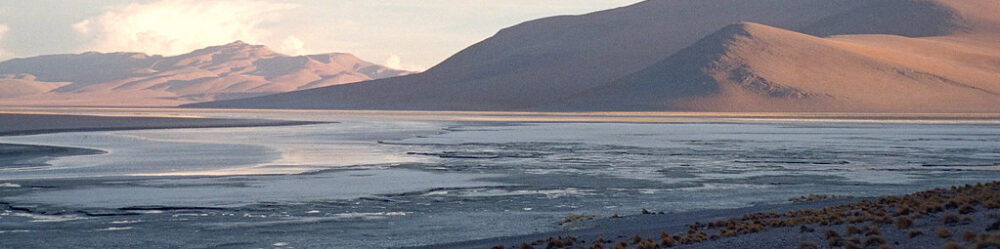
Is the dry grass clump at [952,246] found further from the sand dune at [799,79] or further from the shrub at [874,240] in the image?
the sand dune at [799,79]

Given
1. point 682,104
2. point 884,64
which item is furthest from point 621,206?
point 884,64

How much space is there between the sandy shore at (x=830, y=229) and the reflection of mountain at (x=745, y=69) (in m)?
101

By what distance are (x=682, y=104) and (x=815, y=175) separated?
91246 mm

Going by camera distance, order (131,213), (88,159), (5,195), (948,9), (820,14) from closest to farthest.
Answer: (131,213) → (5,195) → (88,159) → (948,9) → (820,14)

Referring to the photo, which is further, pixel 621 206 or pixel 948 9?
pixel 948 9

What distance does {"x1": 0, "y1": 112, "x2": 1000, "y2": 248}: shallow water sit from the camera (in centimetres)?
1605

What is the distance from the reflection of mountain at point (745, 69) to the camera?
398 feet

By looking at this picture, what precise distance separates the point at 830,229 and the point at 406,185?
39.1 ft

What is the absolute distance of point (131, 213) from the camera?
17.9 metres

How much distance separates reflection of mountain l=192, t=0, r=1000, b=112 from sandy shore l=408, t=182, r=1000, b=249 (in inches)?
3979

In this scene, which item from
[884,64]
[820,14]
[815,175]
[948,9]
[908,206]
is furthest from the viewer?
[820,14]

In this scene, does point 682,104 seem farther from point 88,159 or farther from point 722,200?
point 722,200

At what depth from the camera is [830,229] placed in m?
12.4

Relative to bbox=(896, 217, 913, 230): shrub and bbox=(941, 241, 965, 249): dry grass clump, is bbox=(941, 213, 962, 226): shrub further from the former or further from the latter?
bbox=(941, 241, 965, 249): dry grass clump
